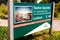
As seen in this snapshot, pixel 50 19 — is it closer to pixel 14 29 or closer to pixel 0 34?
pixel 0 34

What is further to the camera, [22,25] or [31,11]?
[31,11]

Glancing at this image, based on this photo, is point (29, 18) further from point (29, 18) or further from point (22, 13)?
point (22, 13)

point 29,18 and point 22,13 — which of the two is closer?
A: point 22,13

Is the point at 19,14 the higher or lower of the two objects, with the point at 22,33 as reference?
higher

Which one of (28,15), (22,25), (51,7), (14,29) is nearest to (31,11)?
(28,15)

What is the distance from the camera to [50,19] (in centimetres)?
893

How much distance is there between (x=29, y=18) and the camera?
7039 mm

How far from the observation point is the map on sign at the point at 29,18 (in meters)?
6.29

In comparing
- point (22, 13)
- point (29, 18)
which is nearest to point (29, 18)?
point (29, 18)

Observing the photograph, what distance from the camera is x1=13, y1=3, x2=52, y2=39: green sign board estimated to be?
632 centimetres

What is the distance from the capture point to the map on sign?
6.29m

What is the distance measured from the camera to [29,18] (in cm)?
704

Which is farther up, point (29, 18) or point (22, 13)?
point (22, 13)

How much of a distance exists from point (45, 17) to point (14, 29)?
252 centimetres
